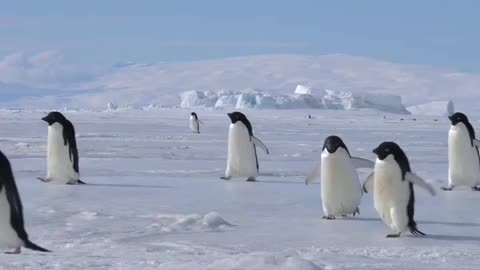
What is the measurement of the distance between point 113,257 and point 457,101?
132708 mm

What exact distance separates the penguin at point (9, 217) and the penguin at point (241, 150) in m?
4.93

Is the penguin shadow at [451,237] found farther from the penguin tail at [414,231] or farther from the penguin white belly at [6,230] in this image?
the penguin white belly at [6,230]

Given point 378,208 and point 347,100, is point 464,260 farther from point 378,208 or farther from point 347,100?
point 347,100

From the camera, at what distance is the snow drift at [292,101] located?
57812 mm

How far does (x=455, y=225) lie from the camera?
19.3ft

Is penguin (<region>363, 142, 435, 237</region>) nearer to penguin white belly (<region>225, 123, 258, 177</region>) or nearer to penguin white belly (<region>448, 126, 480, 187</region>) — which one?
penguin white belly (<region>448, 126, 480, 187</region>)

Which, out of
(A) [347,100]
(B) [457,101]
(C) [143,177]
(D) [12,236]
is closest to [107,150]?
(C) [143,177]

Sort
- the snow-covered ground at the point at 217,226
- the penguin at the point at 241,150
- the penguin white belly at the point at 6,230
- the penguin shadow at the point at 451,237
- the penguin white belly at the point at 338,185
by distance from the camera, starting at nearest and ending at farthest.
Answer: the snow-covered ground at the point at 217,226 → the penguin white belly at the point at 6,230 → the penguin shadow at the point at 451,237 → the penguin white belly at the point at 338,185 → the penguin at the point at 241,150

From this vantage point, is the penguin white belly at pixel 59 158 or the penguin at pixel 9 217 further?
the penguin white belly at pixel 59 158

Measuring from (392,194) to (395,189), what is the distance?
0.04 m

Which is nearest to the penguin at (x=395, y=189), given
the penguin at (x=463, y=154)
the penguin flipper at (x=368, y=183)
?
the penguin flipper at (x=368, y=183)

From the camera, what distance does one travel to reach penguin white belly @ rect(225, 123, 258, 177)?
9.20 meters

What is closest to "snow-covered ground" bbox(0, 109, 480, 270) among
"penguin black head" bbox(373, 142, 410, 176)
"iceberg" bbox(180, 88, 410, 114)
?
"penguin black head" bbox(373, 142, 410, 176)

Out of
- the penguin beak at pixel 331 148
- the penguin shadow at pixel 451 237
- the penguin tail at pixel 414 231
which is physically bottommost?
the penguin shadow at pixel 451 237
